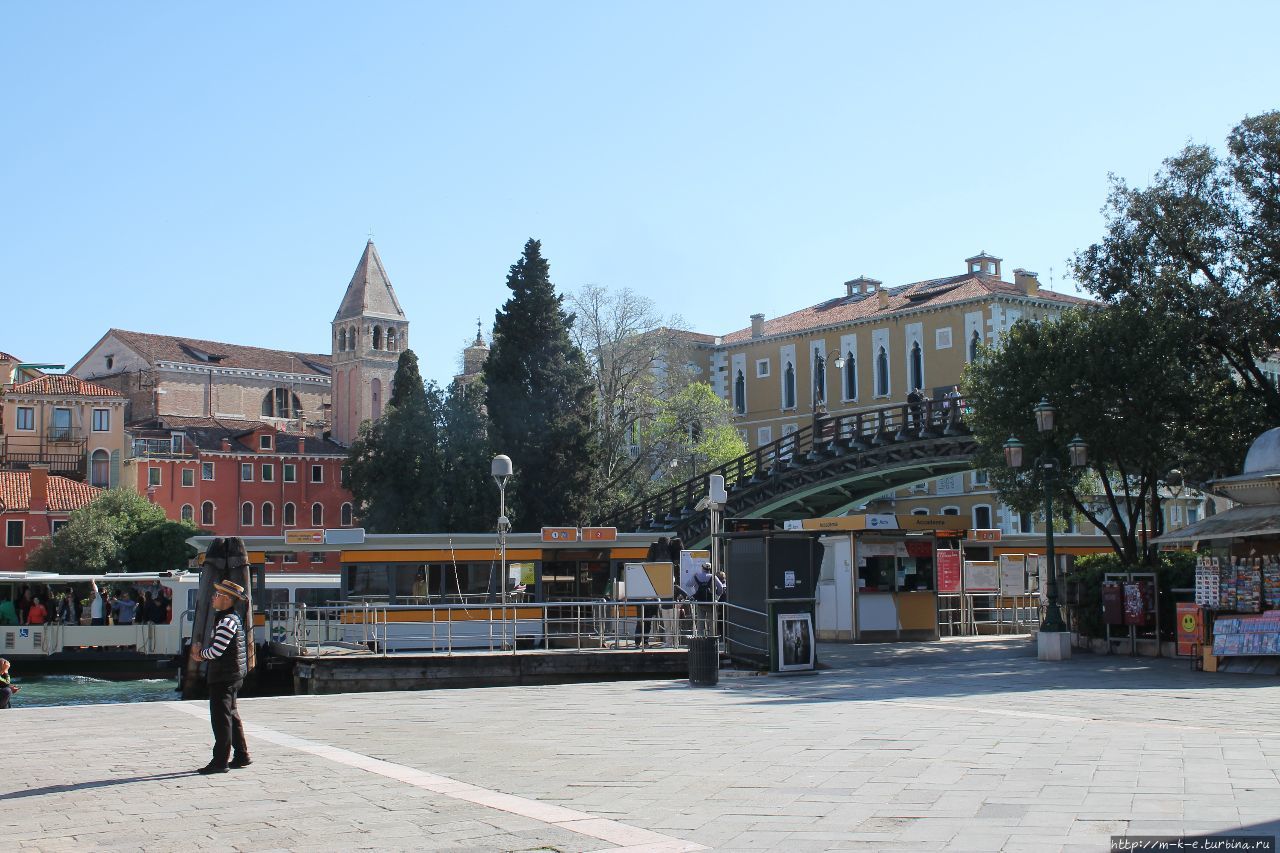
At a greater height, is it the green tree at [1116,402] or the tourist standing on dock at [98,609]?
the green tree at [1116,402]

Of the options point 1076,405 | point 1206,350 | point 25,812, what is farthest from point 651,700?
point 1206,350

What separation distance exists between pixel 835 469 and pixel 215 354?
6458 cm

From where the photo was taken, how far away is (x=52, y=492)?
72.9 m

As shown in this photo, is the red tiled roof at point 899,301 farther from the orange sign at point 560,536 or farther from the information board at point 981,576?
the orange sign at point 560,536

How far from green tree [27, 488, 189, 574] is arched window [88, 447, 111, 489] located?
9.62 m

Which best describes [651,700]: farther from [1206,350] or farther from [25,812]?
[1206,350]

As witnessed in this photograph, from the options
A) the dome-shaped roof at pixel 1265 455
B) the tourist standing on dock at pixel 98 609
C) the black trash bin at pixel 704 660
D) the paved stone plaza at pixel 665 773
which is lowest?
the paved stone plaza at pixel 665 773

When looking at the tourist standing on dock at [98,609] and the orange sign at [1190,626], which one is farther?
the tourist standing on dock at [98,609]

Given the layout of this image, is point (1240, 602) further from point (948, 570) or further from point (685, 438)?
point (685, 438)

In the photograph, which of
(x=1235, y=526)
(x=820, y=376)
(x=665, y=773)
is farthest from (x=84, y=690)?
(x=820, y=376)

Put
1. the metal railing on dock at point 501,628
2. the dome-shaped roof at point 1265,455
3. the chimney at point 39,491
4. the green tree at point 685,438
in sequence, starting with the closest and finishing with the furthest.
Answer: the dome-shaped roof at point 1265,455
the metal railing on dock at point 501,628
the green tree at point 685,438
the chimney at point 39,491

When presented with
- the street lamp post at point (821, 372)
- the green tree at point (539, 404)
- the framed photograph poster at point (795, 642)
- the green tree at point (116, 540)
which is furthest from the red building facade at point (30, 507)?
the framed photograph poster at point (795, 642)

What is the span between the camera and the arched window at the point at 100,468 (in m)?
78.7

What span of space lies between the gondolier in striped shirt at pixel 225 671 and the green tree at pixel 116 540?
5617 cm
